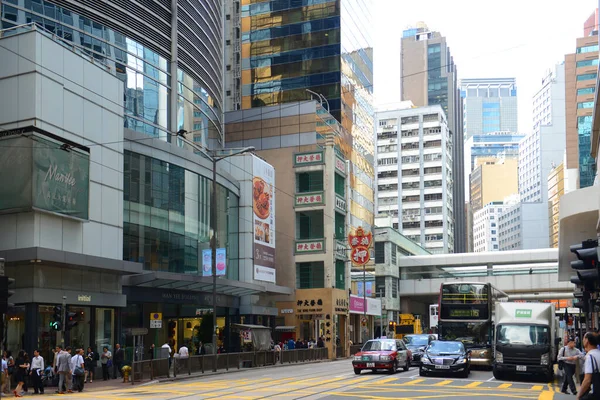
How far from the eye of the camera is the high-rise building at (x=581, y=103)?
5571 inches

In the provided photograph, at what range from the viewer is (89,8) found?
135 ft

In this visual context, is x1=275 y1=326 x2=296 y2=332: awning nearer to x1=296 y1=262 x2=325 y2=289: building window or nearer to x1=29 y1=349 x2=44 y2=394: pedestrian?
x1=296 y1=262 x2=325 y2=289: building window

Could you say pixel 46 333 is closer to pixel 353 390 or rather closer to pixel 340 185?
pixel 353 390

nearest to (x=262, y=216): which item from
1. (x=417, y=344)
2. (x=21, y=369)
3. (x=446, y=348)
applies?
(x=417, y=344)

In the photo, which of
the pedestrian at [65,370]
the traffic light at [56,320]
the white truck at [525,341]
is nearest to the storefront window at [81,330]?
the traffic light at [56,320]

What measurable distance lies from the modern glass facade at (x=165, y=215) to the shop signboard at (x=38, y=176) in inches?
300

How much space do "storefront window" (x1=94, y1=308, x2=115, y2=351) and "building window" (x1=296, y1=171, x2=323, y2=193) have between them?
3332cm

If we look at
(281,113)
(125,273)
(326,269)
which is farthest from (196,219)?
(281,113)

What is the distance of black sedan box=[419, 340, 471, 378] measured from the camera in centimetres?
3044

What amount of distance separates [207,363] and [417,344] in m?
11.8

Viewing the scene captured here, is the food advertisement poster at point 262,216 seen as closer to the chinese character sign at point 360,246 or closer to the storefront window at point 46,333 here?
the chinese character sign at point 360,246

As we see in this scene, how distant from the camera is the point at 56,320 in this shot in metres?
29.7

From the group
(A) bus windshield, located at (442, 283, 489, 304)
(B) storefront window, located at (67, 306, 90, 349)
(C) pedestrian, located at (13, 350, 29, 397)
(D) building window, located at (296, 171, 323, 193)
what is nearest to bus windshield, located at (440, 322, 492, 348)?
(A) bus windshield, located at (442, 283, 489, 304)

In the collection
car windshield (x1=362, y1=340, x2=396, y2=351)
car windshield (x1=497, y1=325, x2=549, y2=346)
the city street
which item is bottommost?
Result: the city street
